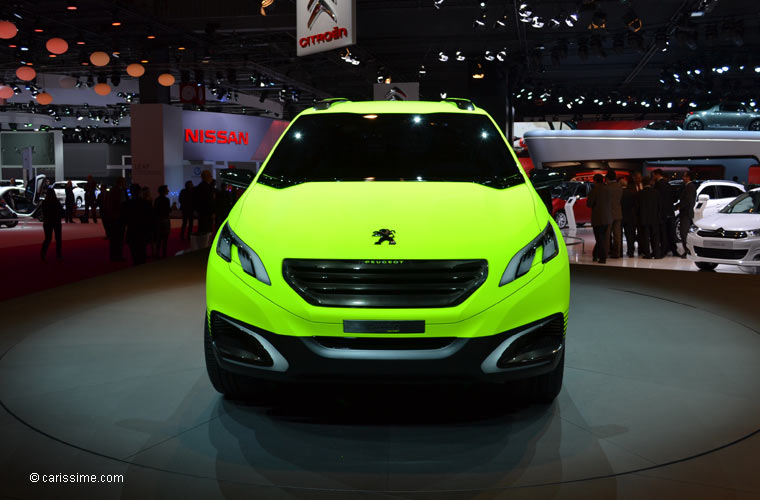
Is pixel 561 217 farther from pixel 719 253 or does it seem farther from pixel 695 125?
pixel 719 253

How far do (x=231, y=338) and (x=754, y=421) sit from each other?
2.70m

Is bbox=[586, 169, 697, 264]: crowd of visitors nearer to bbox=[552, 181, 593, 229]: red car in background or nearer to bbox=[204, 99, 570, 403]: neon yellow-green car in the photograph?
bbox=[552, 181, 593, 229]: red car in background

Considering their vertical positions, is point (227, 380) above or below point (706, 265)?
above

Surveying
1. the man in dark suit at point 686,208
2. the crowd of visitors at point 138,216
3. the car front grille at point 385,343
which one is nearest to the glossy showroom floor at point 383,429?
the car front grille at point 385,343

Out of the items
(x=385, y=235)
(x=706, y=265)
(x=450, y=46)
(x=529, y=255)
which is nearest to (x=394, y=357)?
(x=385, y=235)

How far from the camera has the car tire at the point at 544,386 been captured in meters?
3.87

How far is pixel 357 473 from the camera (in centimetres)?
315

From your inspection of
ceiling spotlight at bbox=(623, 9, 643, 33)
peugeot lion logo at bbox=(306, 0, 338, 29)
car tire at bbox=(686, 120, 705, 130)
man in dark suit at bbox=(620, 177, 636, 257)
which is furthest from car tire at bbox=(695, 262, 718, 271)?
car tire at bbox=(686, 120, 705, 130)

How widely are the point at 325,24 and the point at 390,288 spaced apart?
321 inches

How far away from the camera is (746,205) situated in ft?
39.6

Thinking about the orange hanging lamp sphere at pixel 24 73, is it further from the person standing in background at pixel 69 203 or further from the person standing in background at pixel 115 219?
the person standing in background at pixel 69 203

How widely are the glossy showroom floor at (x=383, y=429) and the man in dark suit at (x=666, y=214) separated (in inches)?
360

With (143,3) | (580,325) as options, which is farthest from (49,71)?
(580,325)

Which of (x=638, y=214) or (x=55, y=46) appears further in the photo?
(x=55, y=46)
